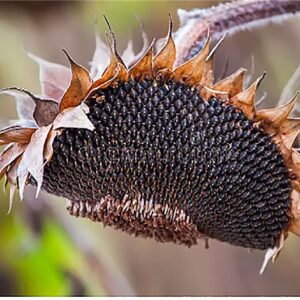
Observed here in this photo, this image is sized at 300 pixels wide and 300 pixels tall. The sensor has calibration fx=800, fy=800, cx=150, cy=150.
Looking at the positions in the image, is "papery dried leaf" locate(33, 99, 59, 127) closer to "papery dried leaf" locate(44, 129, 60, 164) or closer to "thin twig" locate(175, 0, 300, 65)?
"papery dried leaf" locate(44, 129, 60, 164)

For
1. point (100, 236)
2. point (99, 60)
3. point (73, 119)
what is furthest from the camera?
point (100, 236)

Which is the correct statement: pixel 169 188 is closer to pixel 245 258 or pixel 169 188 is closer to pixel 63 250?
pixel 63 250

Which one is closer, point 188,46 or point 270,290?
point 188,46

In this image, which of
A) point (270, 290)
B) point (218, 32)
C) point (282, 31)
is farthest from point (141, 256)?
point (218, 32)

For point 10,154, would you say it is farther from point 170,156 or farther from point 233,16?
point 233,16

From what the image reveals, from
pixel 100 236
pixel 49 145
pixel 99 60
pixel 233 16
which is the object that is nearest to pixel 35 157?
pixel 49 145

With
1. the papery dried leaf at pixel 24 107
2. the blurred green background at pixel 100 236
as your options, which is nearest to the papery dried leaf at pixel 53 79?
the papery dried leaf at pixel 24 107

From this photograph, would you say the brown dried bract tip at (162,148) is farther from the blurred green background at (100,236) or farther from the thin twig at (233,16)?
the blurred green background at (100,236)

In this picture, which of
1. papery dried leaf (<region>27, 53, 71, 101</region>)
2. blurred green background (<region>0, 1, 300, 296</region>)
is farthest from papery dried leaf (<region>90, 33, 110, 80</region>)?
blurred green background (<region>0, 1, 300, 296</region>)
